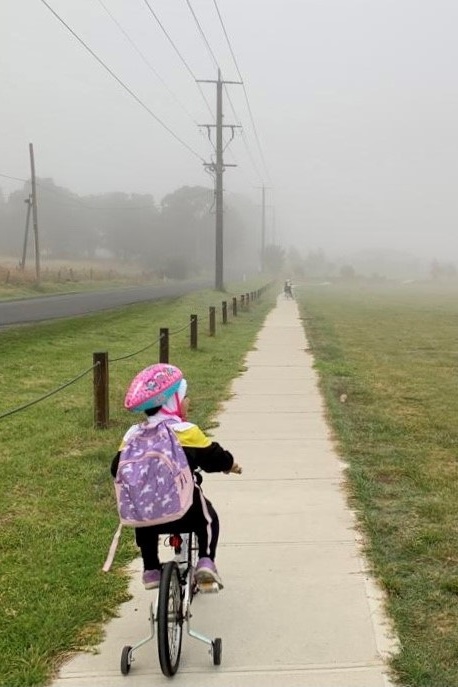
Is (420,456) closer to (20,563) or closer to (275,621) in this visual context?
(275,621)

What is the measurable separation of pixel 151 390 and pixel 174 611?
3.13ft

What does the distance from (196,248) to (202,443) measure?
113 m

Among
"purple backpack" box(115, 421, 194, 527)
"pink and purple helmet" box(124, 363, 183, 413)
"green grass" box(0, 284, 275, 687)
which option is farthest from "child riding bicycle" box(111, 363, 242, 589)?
"green grass" box(0, 284, 275, 687)

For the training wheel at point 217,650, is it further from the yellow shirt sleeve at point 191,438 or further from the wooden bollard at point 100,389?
the wooden bollard at point 100,389

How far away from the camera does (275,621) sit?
3334 millimetres

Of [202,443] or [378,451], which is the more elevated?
[202,443]

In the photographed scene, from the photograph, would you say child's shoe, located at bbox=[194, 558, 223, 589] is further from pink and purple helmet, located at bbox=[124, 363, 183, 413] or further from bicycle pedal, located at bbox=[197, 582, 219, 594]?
pink and purple helmet, located at bbox=[124, 363, 183, 413]

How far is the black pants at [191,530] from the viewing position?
3012mm

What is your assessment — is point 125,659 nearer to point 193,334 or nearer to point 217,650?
point 217,650

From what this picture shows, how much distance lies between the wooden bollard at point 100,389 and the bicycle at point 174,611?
4.32 m

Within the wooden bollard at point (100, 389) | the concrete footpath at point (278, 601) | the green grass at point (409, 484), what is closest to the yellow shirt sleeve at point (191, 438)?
the concrete footpath at point (278, 601)

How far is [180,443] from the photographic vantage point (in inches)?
117

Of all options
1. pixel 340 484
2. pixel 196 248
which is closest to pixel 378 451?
pixel 340 484

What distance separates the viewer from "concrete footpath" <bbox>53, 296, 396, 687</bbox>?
9.59ft
